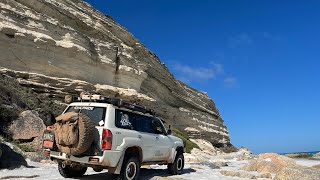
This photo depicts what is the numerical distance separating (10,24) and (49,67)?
4.85 metres

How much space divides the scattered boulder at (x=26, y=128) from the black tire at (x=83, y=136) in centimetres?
949

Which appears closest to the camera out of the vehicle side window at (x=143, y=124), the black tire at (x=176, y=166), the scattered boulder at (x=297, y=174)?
the vehicle side window at (x=143, y=124)

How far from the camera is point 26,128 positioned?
1812cm

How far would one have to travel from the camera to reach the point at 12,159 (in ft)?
40.7

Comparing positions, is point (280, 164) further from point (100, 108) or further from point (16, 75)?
point (16, 75)

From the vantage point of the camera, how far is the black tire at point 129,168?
9.90 meters

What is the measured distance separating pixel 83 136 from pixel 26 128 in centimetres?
1032

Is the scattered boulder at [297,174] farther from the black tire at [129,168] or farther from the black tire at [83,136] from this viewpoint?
the black tire at [83,136]

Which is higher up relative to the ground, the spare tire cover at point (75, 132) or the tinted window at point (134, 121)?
the tinted window at point (134, 121)

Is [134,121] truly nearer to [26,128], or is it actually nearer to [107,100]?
[107,100]

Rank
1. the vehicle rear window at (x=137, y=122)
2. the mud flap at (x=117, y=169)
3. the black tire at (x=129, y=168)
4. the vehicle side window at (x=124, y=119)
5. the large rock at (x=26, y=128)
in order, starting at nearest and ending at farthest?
1. the mud flap at (x=117, y=169)
2. the black tire at (x=129, y=168)
3. the vehicle side window at (x=124, y=119)
4. the vehicle rear window at (x=137, y=122)
5. the large rock at (x=26, y=128)

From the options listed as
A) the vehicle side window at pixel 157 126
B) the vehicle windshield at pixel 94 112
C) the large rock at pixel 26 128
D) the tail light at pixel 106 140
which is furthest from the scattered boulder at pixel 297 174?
the large rock at pixel 26 128

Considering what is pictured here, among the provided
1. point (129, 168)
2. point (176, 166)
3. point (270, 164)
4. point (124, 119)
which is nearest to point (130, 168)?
point (129, 168)

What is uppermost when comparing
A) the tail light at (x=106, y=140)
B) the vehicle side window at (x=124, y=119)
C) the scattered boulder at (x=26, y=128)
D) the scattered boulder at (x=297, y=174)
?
the scattered boulder at (x=26, y=128)
